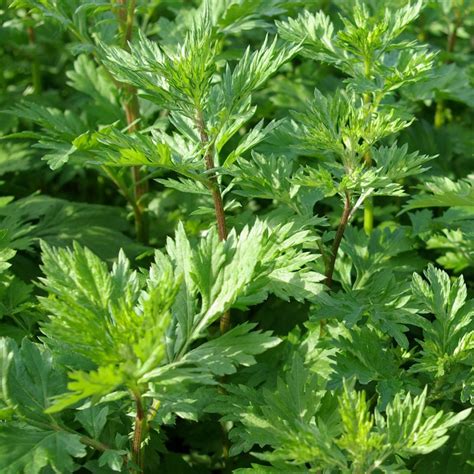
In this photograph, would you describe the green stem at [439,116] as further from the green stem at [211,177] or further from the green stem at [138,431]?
the green stem at [138,431]

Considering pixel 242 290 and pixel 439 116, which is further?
pixel 439 116

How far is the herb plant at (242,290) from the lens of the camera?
128cm

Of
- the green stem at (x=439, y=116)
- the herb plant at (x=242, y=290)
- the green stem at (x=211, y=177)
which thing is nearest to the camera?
the herb plant at (x=242, y=290)

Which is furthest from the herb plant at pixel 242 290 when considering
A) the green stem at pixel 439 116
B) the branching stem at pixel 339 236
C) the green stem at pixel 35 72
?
the green stem at pixel 35 72

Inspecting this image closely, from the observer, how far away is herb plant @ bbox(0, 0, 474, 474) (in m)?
1.28

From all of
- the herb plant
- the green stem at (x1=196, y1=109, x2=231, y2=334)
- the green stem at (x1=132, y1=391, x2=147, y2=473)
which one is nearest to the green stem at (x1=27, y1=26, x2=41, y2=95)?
the herb plant

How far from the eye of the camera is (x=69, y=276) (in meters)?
1.34

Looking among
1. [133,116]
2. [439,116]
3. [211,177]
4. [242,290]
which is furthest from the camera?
[439,116]

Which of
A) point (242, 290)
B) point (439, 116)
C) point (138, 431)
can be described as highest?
point (242, 290)

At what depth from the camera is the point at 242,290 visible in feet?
4.25

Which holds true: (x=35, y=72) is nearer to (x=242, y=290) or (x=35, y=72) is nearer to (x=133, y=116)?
(x=133, y=116)

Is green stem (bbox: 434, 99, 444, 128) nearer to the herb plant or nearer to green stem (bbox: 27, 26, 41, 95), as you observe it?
the herb plant

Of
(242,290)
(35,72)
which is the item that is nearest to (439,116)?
(35,72)

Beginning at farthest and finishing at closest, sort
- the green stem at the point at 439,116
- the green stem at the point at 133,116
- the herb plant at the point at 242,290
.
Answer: the green stem at the point at 439,116 → the green stem at the point at 133,116 → the herb plant at the point at 242,290
